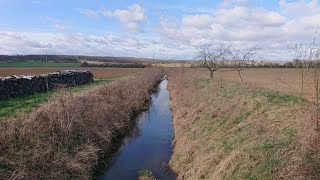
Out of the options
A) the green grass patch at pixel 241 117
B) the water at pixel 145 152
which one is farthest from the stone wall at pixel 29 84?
the green grass patch at pixel 241 117

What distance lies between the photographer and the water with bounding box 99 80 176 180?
611 inches

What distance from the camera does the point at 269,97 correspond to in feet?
51.1

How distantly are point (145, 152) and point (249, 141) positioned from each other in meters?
8.09

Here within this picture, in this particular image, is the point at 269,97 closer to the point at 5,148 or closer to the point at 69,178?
the point at 69,178

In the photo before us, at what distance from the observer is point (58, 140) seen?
14125mm

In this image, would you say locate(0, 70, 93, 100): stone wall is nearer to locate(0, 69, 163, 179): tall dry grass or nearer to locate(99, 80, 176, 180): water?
locate(0, 69, 163, 179): tall dry grass

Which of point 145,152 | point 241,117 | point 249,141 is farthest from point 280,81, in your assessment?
point 249,141

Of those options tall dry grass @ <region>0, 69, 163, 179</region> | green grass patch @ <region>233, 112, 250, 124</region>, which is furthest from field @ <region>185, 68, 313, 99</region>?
tall dry grass @ <region>0, 69, 163, 179</region>

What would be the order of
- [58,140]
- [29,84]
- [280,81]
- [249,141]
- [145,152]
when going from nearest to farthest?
[249,141] → [58,140] → [145,152] → [29,84] → [280,81]

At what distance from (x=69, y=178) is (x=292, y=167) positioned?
23.6 feet

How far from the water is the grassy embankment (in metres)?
1.08

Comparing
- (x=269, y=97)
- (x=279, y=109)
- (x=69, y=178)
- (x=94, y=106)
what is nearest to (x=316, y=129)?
(x=279, y=109)

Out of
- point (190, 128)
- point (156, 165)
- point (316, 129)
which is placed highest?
point (316, 129)

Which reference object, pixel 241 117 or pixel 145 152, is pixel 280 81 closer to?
pixel 145 152
